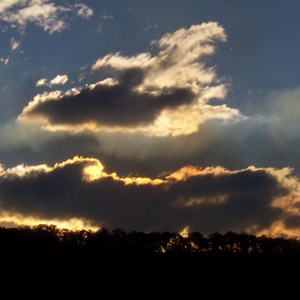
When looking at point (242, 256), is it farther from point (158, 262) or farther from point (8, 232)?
point (8, 232)

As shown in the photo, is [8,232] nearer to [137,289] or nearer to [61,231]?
[61,231]

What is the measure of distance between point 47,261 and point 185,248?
48948mm

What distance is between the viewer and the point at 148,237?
143 metres

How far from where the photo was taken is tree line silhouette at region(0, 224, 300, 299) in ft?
289

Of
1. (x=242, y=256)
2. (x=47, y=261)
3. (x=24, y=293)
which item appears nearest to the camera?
(x=24, y=293)

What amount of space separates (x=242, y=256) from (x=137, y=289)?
161ft

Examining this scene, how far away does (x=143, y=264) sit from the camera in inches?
4286

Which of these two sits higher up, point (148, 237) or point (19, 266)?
point (148, 237)

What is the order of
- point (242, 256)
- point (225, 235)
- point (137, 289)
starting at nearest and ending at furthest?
point (137, 289)
point (242, 256)
point (225, 235)

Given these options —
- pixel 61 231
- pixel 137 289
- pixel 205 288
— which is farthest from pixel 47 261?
pixel 61 231

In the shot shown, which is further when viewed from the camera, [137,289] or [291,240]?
[291,240]

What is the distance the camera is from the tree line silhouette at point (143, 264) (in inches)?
3465

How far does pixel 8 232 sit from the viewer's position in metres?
117

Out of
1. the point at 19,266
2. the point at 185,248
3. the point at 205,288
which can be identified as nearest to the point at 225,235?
the point at 185,248
